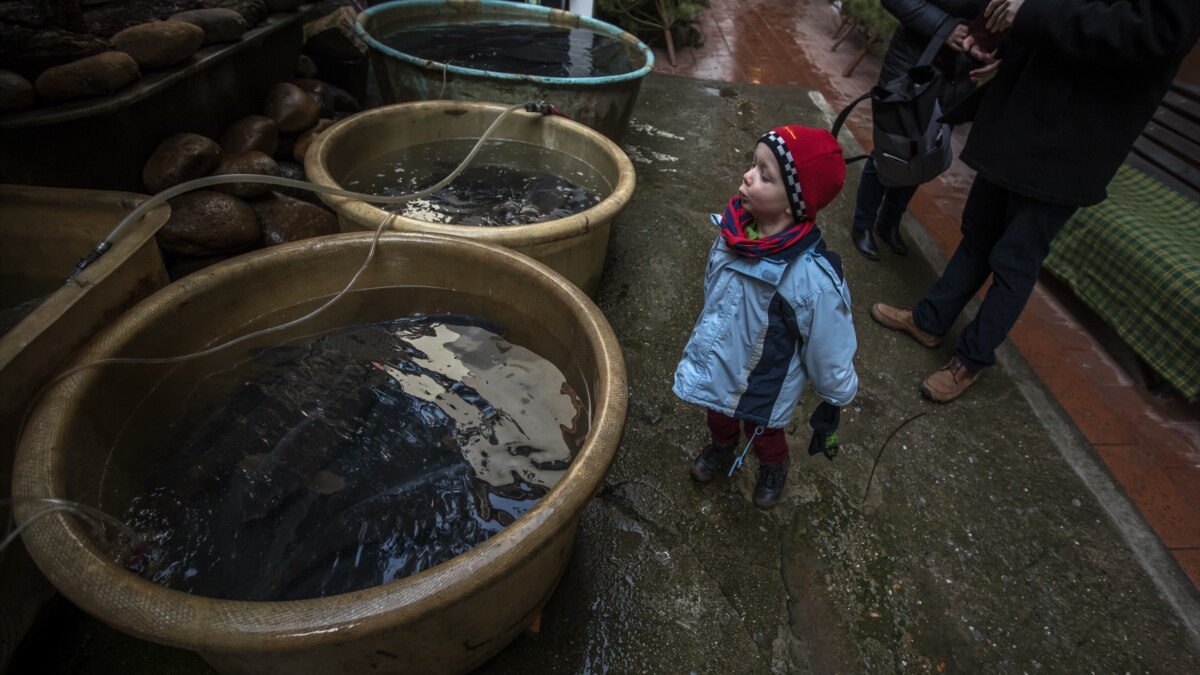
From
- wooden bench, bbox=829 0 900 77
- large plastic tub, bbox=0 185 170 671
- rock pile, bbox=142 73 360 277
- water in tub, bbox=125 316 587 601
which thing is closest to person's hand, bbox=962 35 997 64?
water in tub, bbox=125 316 587 601

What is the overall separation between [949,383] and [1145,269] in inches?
52.7

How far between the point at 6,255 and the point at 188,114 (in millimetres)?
1100

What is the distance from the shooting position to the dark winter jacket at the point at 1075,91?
1.78 meters

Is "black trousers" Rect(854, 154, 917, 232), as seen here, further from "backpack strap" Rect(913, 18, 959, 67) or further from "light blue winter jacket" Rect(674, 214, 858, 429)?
"light blue winter jacket" Rect(674, 214, 858, 429)

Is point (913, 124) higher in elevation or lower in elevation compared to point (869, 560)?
higher

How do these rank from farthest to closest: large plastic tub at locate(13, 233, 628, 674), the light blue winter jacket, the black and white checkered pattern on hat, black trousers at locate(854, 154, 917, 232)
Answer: black trousers at locate(854, 154, 917, 232) → the light blue winter jacket → the black and white checkered pattern on hat → large plastic tub at locate(13, 233, 628, 674)

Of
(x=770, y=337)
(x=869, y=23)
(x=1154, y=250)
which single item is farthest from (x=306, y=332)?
(x=869, y=23)

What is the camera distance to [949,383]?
272cm

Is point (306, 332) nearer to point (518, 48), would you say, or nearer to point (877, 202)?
point (877, 202)

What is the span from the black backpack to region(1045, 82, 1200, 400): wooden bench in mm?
1161

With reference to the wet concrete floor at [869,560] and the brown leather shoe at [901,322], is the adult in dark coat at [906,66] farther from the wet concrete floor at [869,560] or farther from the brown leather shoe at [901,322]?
the wet concrete floor at [869,560]

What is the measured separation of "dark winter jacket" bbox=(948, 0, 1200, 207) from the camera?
1775mm

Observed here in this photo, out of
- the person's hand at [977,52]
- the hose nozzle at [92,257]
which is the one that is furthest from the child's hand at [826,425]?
the hose nozzle at [92,257]

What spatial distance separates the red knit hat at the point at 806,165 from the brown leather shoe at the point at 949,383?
5.48ft
